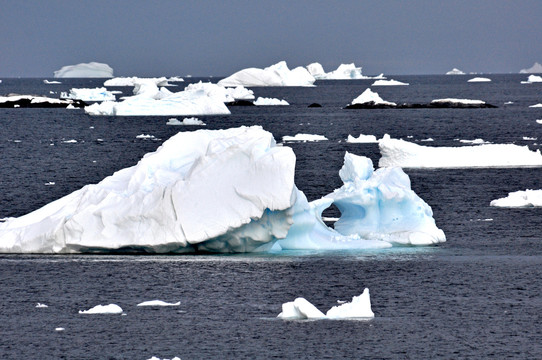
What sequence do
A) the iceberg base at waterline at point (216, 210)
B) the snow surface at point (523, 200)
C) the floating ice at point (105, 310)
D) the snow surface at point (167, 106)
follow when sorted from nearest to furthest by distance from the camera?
1. the floating ice at point (105, 310)
2. the iceberg base at waterline at point (216, 210)
3. the snow surface at point (523, 200)
4. the snow surface at point (167, 106)

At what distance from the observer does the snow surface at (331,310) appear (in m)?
16.4

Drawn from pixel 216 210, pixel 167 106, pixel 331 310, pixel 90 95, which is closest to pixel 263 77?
pixel 90 95

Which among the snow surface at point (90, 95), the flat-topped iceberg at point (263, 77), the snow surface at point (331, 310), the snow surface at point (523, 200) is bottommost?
the snow surface at point (331, 310)

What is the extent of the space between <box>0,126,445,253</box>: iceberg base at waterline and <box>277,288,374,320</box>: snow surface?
409 centimetres

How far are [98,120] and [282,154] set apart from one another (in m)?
62.4

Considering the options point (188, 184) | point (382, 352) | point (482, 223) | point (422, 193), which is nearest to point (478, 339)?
point (382, 352)

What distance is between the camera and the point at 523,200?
3056cm

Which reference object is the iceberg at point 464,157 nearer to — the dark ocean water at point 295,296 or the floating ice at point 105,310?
the dark ocean water at point 295,296

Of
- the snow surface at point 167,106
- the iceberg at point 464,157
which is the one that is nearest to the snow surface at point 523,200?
the iceberg at point 464,157

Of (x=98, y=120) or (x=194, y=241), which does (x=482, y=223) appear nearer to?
(x=194, y=241)

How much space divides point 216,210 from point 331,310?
16.5ft

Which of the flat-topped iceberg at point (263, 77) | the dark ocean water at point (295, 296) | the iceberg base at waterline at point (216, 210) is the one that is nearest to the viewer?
the dark ocean water at point (295, 296)

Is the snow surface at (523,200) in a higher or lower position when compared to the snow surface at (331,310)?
higher

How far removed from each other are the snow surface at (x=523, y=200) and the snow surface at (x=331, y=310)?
1494 centimetres
